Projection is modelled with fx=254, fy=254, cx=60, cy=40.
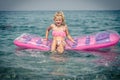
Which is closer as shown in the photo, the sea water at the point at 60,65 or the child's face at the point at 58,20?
the sea water at the point at 60,65

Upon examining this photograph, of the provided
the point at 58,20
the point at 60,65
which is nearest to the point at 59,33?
the point at 58,20

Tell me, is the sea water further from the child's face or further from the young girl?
A: the child's face

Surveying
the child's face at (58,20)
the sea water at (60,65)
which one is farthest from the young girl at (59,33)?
the sea water at (60,65)

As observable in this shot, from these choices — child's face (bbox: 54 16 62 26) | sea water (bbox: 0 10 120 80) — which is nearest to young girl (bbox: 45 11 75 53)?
child's face (bbox: 54 16 62 26)

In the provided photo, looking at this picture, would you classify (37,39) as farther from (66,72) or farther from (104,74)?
(104,74)

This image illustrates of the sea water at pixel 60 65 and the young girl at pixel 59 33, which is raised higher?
the young girl at pixel 59 33

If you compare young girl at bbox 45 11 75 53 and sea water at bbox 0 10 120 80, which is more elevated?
young girl at bbox 45 11 75 53

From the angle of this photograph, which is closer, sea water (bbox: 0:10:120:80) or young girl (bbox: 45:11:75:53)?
sea water (bbox: 0:10:120:80)

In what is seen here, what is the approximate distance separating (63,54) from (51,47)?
271 millimetres

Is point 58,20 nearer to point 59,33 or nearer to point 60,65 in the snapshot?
point 59,33

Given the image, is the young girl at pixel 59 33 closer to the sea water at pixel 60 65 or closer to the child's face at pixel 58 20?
the child's face at pixel 58 20

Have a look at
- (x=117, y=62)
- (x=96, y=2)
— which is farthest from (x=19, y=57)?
(x=96, y=2)

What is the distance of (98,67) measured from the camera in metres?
3.75

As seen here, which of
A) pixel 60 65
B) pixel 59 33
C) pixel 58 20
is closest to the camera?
pixel 60 65
